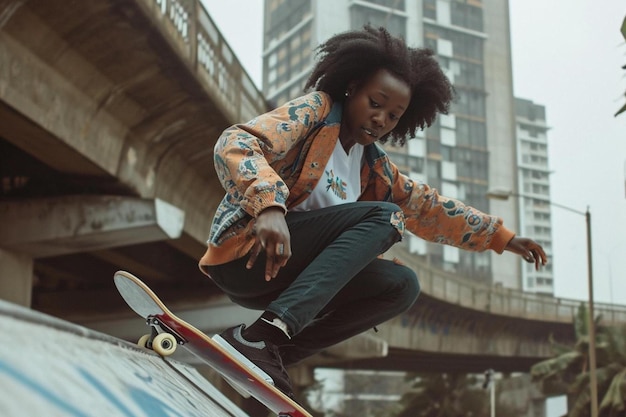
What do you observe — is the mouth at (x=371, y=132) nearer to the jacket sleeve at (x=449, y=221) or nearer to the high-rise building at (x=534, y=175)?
the jacket sleeve at (x=449, y=221)

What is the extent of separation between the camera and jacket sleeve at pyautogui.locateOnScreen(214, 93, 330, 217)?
2.61 m

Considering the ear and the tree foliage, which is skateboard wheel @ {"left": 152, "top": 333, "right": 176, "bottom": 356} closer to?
the ear

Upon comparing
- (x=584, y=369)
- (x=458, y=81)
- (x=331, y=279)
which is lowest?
(x=584, y=369)

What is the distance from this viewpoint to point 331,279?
274 cm

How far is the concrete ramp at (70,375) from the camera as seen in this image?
1099 mm

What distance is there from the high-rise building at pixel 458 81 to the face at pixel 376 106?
99284 millimetres

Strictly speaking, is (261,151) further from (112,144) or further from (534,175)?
(534,175)

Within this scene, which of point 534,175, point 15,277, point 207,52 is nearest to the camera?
point 207,52

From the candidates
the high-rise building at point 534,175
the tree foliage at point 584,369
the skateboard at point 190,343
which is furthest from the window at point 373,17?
the skateboard at point 190,343

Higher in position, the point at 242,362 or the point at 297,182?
the point at 297,182

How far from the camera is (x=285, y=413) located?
7.88ft

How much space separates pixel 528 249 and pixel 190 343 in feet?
5.54

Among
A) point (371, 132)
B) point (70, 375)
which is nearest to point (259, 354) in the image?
point (371, 132)

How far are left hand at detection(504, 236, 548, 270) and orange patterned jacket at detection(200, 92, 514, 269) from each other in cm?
3
